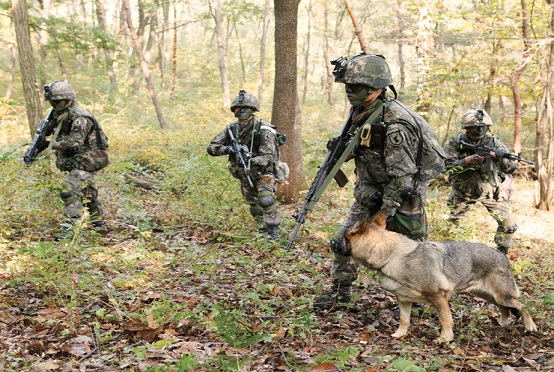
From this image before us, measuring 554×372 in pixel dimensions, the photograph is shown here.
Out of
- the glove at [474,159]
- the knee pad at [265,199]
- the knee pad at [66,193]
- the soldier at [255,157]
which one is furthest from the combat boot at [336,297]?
the knee pad at [66,193]

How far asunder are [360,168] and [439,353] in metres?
1.95

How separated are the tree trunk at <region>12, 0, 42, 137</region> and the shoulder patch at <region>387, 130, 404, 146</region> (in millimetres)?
8112

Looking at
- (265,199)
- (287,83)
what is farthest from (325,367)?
(287,83)

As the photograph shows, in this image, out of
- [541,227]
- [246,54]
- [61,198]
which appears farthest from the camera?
[246,54]

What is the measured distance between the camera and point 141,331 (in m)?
4.07

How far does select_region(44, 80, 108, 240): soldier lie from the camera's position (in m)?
7.30

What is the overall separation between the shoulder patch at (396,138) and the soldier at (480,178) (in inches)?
128

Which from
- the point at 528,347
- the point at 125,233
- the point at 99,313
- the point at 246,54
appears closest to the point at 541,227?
the point at 528,347

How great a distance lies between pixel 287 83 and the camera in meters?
9.27

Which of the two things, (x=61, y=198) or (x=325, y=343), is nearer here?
(x=325, y=343)

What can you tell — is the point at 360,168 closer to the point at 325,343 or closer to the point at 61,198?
the point at 325,343

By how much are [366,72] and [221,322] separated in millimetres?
2636

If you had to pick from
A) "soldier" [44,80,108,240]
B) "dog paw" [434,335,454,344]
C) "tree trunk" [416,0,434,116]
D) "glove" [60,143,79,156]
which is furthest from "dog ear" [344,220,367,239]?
"tree trunk" [416,0,434,116]

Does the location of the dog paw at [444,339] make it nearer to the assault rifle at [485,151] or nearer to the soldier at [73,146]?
the assault rifle at [485,151]
